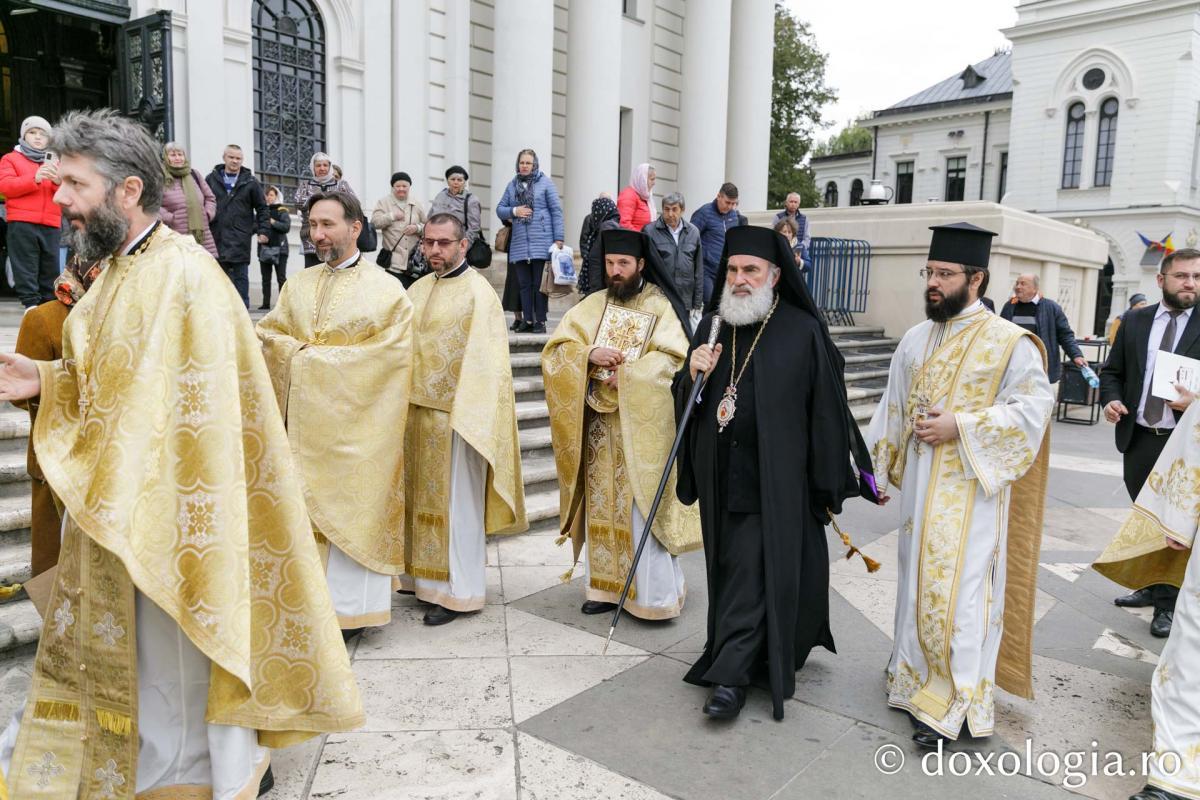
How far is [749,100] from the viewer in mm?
17672

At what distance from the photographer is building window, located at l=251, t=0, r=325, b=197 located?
38.9 ft

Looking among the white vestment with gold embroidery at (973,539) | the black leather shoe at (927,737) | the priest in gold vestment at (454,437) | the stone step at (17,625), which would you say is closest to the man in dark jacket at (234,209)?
the priest in gold vestment at (454,437)

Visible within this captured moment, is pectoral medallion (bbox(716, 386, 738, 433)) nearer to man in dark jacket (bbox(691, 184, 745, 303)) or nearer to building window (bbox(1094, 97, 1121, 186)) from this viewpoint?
man in dark jacket (bbox(691, 184, 745, 303))

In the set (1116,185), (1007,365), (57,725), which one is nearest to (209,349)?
(57,725)

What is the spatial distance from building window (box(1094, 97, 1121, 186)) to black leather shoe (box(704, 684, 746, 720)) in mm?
38613

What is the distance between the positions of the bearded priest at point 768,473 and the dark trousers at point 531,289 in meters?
5.99

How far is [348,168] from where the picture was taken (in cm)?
1268

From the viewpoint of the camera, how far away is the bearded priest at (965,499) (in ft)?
11.7

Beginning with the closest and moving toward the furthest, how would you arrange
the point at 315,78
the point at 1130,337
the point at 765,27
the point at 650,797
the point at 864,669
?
the point at 650,797 < the point at 864,669 < the point at 1130,337 < the point at 315,78 < the point at 765,27

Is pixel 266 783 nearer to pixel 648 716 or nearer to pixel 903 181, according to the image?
pixel 648 716

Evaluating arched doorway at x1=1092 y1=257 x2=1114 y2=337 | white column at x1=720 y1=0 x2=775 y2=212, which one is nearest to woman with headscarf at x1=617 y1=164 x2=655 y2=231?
white column at x1=720 y1=0 x2=775 y2=212

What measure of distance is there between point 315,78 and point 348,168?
122 centimetres

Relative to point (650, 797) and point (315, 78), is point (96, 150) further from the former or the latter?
point (315, 78)

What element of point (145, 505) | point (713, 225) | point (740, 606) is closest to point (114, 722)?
point (145, 505)
